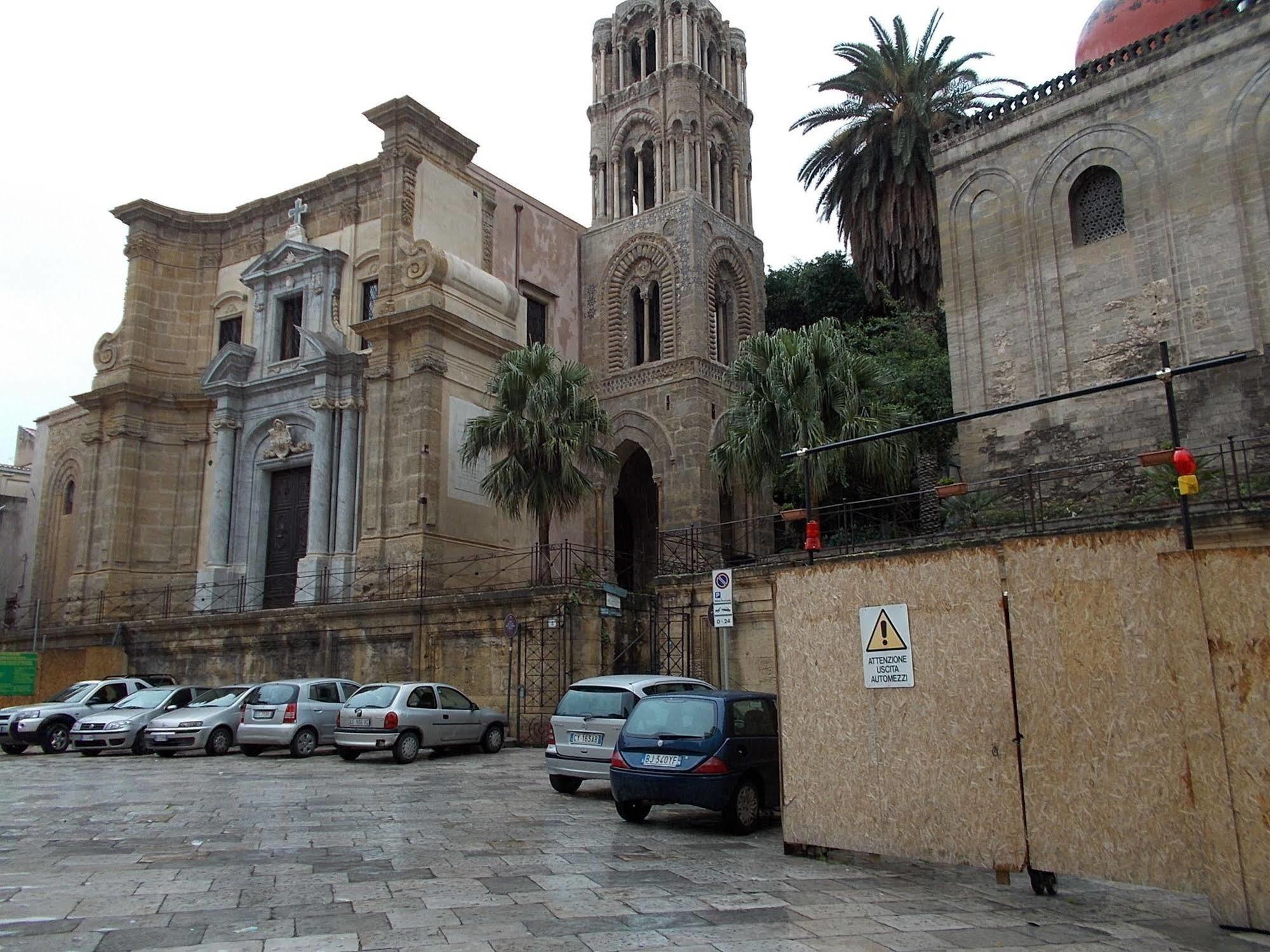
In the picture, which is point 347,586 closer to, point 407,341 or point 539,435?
point 407,341

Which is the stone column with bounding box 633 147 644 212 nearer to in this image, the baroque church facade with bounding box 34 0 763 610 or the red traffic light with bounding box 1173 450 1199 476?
the baroque church facade with bounding box 34 0 763 610

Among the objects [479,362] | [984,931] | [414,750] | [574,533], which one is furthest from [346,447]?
[984,931]

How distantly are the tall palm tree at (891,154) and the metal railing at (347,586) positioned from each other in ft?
41.0

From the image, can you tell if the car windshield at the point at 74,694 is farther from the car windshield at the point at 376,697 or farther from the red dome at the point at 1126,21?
the red dome at the point at 1126,21

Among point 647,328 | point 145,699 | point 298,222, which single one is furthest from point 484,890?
point 298,222

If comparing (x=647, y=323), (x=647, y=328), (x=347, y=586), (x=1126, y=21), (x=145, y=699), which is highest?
(x=1126, y=21)

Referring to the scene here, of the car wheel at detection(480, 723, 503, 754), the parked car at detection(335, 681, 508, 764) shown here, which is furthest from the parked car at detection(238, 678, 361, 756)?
the car wheel at detection(480, 723, 503, 754)

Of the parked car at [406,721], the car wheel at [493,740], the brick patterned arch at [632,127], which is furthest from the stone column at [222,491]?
the car wheel at [493,740]

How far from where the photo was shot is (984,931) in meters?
6.26

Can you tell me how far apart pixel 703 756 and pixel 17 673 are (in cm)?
2386

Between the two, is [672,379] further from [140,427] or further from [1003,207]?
[140,427]

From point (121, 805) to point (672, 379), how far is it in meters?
21.3

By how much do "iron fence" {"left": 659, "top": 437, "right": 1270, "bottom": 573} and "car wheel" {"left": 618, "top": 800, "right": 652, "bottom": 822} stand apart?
350 centimetres

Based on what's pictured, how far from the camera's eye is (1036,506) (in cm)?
1806
